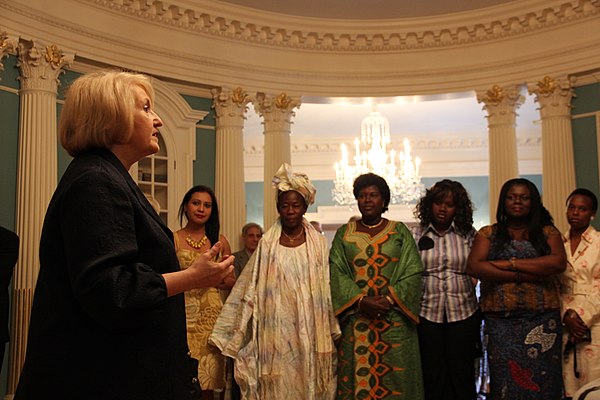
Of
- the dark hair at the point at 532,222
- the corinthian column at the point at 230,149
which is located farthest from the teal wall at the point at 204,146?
the dark hair at the point at 532,222

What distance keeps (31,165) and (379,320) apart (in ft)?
11.3

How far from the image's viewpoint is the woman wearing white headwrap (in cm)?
389

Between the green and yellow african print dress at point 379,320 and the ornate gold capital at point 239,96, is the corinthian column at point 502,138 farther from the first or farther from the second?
the green and yellow african print dress at point 379,320

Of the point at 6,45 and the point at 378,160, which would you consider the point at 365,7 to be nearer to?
the point at 378,160

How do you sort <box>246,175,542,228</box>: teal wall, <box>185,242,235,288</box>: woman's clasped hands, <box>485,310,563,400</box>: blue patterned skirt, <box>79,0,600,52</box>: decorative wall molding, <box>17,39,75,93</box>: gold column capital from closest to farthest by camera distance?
<box>185,242,235,288</box>: woman's clasped hands
<box>485,310,563,400</box>: blue patterned skirt
<box>17,39,75,93</box>: gold column capital
<box>79,0,600,52</box>: decorative wall molding
<box>246,175,542,228</box>: teal wall

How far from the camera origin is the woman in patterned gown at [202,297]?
4090 millimetres

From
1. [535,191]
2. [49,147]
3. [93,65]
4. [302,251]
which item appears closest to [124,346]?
[302,251]

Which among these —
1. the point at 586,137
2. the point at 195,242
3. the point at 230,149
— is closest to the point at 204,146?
the point at 230,149

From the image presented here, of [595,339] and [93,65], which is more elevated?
[93,65]

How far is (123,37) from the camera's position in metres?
6.50

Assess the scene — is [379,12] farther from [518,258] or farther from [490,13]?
[518,258]

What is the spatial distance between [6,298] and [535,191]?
3362mm

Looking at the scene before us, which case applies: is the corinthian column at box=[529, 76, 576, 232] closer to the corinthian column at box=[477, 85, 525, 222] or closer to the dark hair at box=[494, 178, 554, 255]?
the corinthian column at box=[477, 85, 525, 222]

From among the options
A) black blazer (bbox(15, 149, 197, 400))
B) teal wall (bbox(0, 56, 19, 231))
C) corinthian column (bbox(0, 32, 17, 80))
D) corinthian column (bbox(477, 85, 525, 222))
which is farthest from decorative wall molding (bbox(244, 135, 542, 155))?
black blazer (bbox(15, 149, 197, 400))
